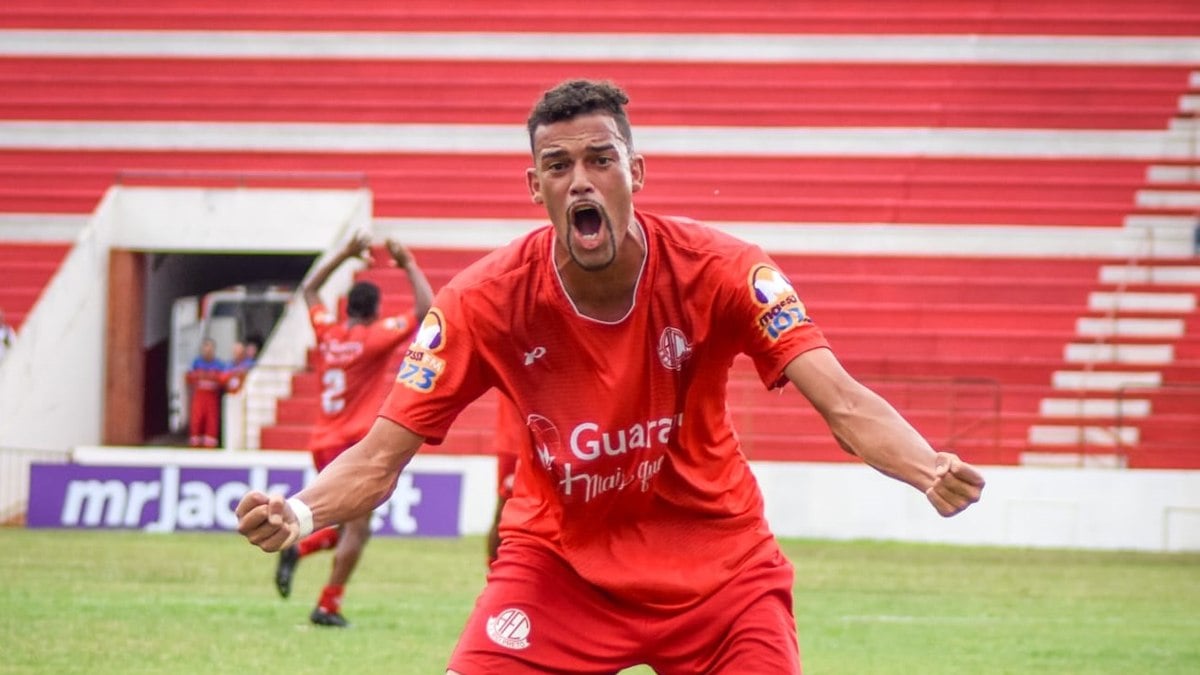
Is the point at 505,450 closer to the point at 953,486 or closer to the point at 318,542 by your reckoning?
the point at 318,542

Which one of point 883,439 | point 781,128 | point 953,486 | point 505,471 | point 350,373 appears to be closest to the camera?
point 953,486

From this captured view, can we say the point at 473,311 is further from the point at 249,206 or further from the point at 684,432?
the point at 249,206

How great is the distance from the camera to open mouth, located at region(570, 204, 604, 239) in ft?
16.9

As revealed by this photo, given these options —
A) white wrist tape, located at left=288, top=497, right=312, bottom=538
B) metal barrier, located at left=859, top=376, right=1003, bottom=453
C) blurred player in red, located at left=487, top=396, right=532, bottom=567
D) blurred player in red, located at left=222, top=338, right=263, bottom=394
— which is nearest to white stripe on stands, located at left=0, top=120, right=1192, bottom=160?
blurred player in red, located at left=222, top=338, right=263, bottom=394

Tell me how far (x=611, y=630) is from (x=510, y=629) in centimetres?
28

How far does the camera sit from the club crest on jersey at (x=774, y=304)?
520 cm

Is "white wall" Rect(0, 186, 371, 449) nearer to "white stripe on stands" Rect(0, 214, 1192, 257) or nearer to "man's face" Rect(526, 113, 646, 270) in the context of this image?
"white stripe on stands" Rect(0, 214, 1192, 257)

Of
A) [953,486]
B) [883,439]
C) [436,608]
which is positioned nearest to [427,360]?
[883,439]

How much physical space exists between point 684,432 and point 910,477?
76 centimetres

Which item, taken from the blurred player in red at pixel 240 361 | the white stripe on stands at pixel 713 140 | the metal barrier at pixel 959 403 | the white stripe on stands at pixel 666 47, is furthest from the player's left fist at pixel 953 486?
the white stripe on stands at pixel 666 47

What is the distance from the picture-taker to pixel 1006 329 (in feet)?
78.4

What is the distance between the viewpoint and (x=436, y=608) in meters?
13.2

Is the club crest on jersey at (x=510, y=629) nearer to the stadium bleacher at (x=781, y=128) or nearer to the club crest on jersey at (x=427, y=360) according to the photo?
the club crest on jersey at (x=427, y=360)

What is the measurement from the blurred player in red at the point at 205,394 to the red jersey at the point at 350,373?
40.2 feet
